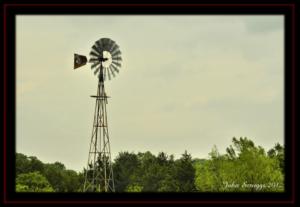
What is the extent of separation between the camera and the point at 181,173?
4369cm

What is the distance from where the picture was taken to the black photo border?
5441 mm

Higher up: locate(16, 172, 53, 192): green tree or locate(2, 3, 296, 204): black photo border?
locate(2, 3, 296, 204): black photo border

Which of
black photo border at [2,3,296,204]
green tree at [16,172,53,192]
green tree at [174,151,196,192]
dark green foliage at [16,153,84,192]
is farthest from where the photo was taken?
green tree at [174,151,196,192]

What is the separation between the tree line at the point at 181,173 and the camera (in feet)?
111

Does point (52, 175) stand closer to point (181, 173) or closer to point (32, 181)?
point (32, 181)

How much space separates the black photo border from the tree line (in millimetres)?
27797

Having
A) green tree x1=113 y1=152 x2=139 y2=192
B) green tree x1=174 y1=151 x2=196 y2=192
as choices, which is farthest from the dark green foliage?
green tree x1=174 y1=151 x2=196 y2=192

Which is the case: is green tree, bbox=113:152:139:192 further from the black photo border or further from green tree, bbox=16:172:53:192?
the black photo border

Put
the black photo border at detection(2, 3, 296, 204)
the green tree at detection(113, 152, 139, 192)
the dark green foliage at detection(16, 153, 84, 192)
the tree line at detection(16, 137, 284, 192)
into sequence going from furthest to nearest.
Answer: the green tree at detection(113, 152, 139, 192)
the dark green foliage at detection(16, 153, 84, 192)
the tree line at detection(16, 137, 284, 192)
the black photo border at detection(2, 3, 296, 204)
